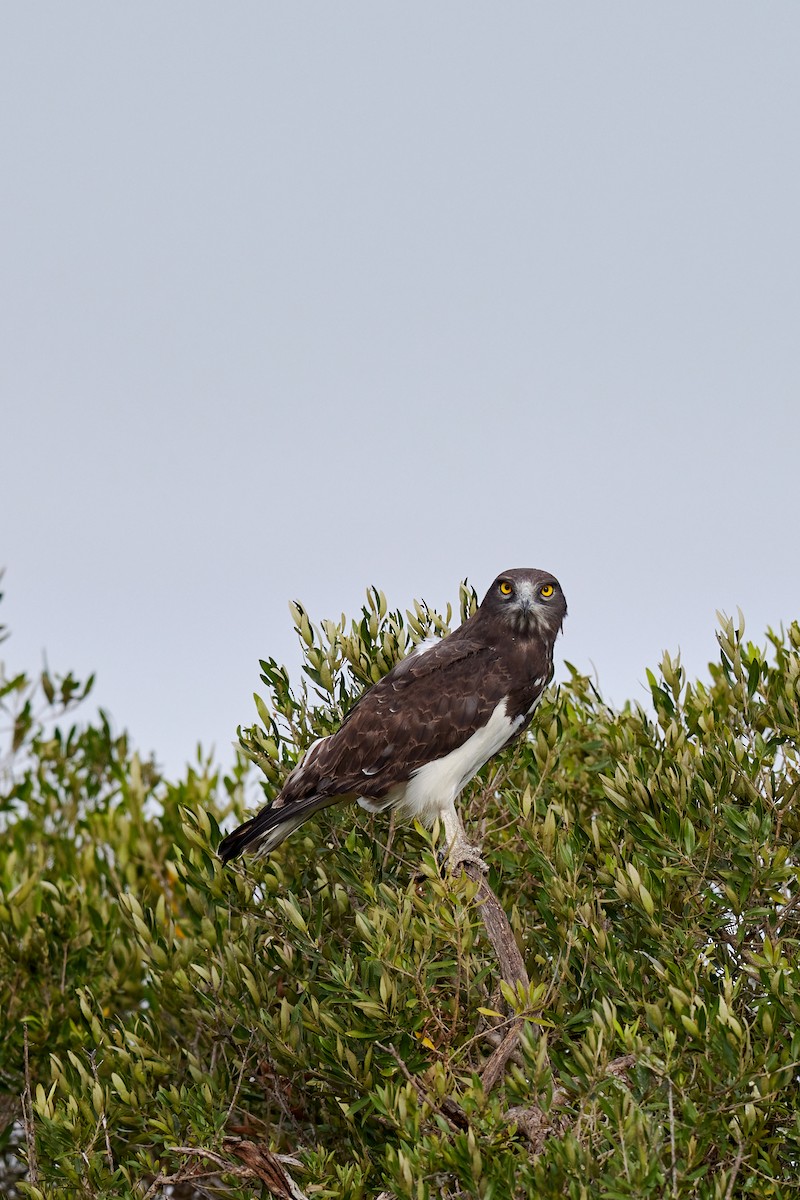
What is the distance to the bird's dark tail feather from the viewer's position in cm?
887

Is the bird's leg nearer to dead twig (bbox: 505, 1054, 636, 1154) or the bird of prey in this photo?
the bird of prey

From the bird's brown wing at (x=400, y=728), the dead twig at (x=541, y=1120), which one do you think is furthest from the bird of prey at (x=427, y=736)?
the dead twig at (x=541, y=1120)

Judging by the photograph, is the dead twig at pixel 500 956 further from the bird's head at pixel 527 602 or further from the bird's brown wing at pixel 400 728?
the bird's head at pixel 527 602

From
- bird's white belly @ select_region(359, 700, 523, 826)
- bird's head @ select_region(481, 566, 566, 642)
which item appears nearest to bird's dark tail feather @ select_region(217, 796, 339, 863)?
bird's white belly @ select_region(359, 700, 523, 826)

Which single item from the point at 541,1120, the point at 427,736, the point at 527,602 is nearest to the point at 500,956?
the point at 541,1120

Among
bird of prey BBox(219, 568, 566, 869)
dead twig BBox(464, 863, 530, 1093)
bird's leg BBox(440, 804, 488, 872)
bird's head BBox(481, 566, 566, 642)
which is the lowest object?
dead twig BBox(464, 863, 530, 1093)

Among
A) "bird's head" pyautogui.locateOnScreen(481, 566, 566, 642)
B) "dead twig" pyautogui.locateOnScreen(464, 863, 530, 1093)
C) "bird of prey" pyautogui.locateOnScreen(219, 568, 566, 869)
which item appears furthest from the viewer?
"bird's head" pyautogui.locateOnScreen(481, 566, 566, 642)

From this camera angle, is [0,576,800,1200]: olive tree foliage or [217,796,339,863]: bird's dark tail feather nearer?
[0,576,800,1200]: olive tree foliage

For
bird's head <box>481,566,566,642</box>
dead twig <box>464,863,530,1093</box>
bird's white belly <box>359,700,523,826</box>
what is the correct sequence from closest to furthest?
dead twig <box>464,863,530,1093</box> → bird's white belly <box>359,700,523,826</box> → bird's head <box>481,566,566,642</box>

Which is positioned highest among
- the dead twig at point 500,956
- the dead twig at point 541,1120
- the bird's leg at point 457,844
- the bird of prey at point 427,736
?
the bird of prey at point 427,736

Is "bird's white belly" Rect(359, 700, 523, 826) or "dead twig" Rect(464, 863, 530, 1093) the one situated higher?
"bird's white belly" Rect(359, 700, 523, 826)

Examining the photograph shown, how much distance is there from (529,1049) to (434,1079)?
836 mm

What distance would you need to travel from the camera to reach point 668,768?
28.9ft

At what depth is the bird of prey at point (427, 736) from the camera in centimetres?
897
